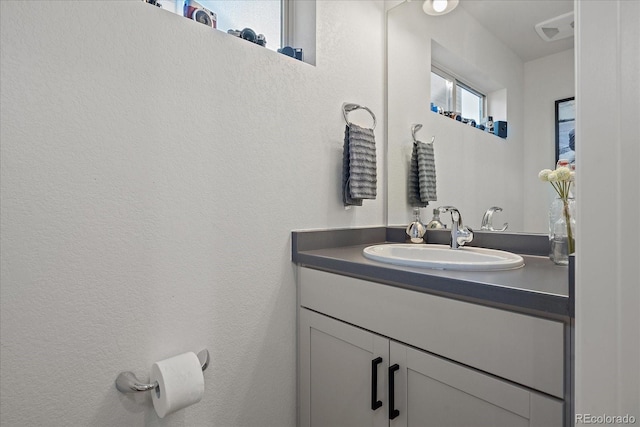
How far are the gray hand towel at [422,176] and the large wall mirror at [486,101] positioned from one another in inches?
1.0

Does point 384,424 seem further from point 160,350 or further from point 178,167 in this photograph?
point 178,167

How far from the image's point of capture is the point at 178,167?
40.8 inches

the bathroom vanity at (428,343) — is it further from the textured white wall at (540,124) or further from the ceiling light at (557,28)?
the ceiling light at (557,28)

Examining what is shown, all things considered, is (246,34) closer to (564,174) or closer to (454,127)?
(454,127)

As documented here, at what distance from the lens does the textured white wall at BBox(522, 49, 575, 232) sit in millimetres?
1197

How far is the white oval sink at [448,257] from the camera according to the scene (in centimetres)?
93

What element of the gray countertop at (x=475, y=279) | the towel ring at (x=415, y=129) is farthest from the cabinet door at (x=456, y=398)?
the towel ring at (x=415, y=129)

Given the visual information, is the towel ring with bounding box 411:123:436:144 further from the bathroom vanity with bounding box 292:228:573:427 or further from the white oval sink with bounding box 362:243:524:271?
the bathroom vanity with bounding box 292:228:573:427

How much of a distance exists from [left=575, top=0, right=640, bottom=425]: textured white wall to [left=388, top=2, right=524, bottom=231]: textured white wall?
859 mm

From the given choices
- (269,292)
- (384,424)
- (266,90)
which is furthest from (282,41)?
(384,424)

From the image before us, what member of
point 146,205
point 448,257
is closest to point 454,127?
point 448,257

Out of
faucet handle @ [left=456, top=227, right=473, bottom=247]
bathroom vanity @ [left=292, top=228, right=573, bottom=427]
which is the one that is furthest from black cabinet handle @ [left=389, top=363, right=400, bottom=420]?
faucet handle @ [left=456, top=227, right=473, bottom=247]

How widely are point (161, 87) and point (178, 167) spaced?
23cm

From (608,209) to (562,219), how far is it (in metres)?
0.61
